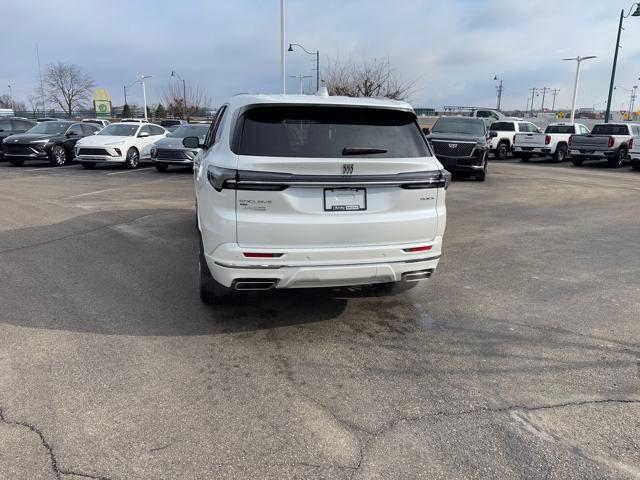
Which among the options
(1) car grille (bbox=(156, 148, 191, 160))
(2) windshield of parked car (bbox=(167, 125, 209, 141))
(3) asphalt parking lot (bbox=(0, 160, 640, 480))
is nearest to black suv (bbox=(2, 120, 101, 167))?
(2) windshield of parked car (bbox=(167, 125, 209, 141))

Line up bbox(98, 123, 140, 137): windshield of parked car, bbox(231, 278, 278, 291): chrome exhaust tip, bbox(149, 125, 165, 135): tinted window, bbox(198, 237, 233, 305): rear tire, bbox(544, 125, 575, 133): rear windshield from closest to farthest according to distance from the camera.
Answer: bbox(231, 278, 278, 291): chrome exhaust tip → bbox(198, 237, 233, 305): rear tire → bbox(98, 123, 140, 137): windshield of parked car → bbox(149, 125, 165, 135): tinted window → bbox(544, 125, 575, 133): rear windshield

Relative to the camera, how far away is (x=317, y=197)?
3.72 m

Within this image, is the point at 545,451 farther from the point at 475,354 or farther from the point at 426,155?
the point at 426,155

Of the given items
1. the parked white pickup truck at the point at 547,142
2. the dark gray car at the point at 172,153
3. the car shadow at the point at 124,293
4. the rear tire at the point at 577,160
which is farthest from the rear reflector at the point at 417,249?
the parked white pickup truck at the point at 547,142

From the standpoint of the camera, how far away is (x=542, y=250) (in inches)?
284

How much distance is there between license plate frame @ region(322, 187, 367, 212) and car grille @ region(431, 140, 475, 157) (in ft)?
38.2

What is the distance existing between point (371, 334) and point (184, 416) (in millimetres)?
1776

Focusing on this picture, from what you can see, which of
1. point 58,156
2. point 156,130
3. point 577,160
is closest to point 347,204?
point 156,130

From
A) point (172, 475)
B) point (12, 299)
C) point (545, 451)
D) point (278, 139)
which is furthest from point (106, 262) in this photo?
point (545, 451)

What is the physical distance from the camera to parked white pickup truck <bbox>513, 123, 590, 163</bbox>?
78.9 ft

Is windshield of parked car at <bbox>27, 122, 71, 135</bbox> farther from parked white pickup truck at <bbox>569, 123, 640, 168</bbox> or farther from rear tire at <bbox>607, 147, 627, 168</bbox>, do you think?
rear tire at <bbox>607, 147, 627, 168</bbox>

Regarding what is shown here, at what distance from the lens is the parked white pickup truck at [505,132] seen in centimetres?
2564

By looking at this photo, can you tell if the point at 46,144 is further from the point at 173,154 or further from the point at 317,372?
the point at 317,372

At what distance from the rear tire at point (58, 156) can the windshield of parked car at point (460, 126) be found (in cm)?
1388
